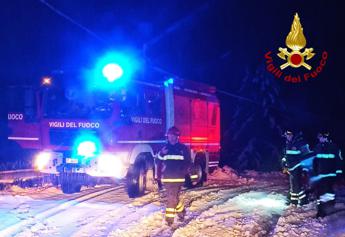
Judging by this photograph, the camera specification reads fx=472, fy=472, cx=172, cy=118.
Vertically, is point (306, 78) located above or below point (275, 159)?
above

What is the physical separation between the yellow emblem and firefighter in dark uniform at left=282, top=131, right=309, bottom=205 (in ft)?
52.7

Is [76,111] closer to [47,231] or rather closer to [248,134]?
[47,231]

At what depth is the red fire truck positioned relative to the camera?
10875mm

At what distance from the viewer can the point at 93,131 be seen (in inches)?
428

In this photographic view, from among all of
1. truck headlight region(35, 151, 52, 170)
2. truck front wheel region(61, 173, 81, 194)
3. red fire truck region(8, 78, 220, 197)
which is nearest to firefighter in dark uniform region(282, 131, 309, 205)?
red fire truck region(8, 78, 220, 197)

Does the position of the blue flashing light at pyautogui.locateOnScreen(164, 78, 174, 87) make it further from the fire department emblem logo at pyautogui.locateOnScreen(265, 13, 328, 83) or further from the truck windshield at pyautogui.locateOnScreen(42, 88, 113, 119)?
the fire department emblem logo at pyautogui.locateOnScreen(265, 13, 328, 83)

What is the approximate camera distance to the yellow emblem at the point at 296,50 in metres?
26.1

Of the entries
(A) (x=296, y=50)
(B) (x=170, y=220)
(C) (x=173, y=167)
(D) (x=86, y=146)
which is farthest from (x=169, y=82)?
(A) (x=296, y=50)

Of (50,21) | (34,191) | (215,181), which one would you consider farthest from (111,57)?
(50,21)

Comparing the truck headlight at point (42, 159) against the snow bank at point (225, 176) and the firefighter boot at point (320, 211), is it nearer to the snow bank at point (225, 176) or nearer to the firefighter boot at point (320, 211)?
the firefighter boot at point (320, 211)

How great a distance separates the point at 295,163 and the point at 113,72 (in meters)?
4.61

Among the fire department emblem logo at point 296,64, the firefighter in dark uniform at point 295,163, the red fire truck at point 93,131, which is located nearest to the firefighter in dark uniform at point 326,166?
the firefighter in dark uniform at point 295,163

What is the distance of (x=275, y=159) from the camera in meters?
26.2

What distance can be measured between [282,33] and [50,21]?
16.9 m
